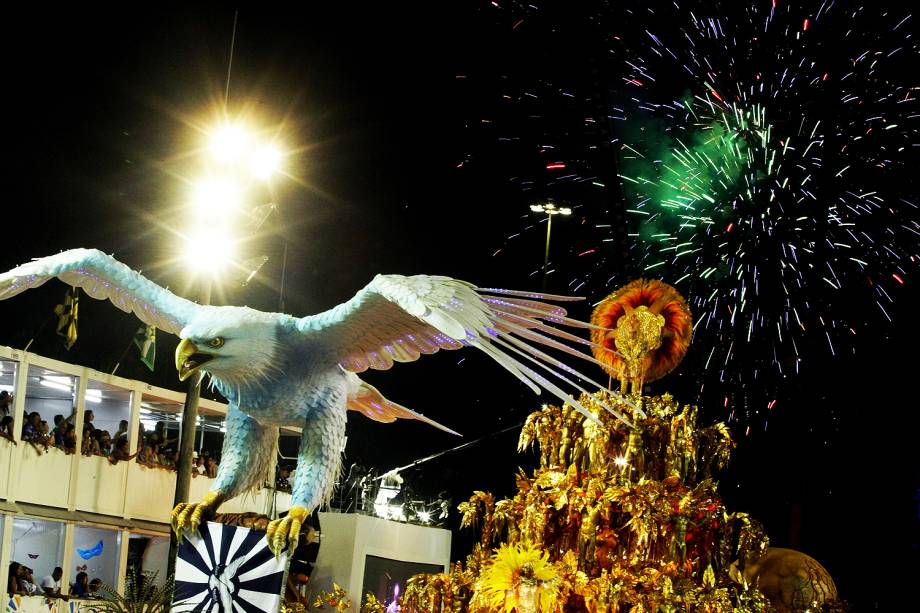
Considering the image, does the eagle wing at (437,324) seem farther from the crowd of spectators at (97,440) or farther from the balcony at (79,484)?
the crowd of spectators at (97,440)

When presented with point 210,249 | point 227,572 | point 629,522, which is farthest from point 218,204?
point 629,522

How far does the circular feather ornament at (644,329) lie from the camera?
54.0 feet

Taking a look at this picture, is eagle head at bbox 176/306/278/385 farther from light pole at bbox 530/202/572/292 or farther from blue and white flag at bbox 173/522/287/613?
light pole at bbox 530/202/572/292

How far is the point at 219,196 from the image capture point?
42.4ft

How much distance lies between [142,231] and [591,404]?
8943mm

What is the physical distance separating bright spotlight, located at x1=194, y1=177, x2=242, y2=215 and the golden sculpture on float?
5.10m

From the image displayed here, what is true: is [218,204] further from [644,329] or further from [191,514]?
[644,329]

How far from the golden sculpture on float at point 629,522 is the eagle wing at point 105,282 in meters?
6.34

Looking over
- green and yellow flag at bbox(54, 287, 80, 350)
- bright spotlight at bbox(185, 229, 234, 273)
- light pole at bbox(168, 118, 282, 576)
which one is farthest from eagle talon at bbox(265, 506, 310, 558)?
green and yellow flag at bbox(54, 287, 80, 350)

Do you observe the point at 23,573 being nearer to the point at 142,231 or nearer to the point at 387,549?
the point at 142,231

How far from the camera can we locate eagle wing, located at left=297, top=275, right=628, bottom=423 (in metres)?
7.40

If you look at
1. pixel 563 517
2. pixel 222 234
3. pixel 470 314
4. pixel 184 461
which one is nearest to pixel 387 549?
pixel 563 517

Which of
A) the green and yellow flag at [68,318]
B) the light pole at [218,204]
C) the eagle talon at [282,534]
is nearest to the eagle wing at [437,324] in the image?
the eagle talon at [282,534]

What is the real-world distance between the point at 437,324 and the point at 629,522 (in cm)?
813
